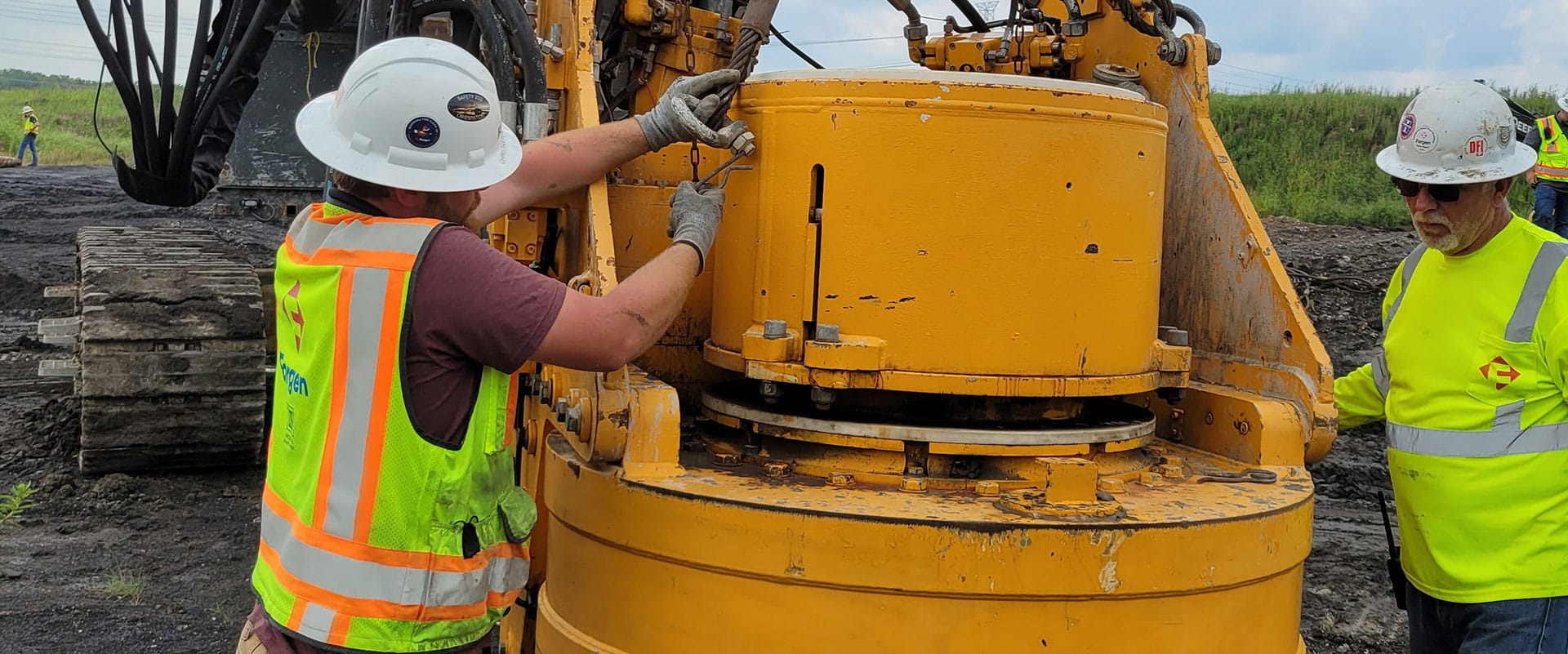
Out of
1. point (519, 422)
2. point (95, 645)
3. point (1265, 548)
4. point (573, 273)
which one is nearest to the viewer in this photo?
point (1265, 548)

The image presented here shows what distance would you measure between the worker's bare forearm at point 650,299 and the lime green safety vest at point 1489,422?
5.94 feet

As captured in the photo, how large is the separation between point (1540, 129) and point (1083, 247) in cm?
914

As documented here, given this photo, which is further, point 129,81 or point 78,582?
point 129,81

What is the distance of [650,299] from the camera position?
253 centimetres

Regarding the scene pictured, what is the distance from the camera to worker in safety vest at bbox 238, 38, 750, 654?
2.27 m

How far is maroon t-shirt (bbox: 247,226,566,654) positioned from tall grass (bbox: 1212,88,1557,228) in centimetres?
1604

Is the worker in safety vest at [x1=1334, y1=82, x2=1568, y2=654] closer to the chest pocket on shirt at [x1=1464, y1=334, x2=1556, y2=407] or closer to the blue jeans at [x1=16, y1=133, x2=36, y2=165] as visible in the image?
the chest pocket on shirt at [x1=1464, y1=334, x2=1556, y2=407]

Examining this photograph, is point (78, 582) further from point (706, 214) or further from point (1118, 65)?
point (1118, 65)

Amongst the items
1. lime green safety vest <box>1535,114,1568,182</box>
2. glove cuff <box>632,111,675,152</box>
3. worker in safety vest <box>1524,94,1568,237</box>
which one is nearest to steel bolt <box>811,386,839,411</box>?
glove cuff <box>632,111,675,152</box>

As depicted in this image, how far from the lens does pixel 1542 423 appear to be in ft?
9.71

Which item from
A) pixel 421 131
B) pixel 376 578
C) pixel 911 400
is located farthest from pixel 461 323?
pixel 911 400

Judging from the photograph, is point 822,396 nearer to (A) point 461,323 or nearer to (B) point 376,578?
(A) point 461,323

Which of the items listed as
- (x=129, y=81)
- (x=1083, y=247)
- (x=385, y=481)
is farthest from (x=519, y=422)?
(x=129, y=81)

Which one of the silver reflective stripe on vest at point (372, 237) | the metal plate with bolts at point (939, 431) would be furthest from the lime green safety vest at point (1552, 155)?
the silver reflective stripe on vest at point (372, 237)
